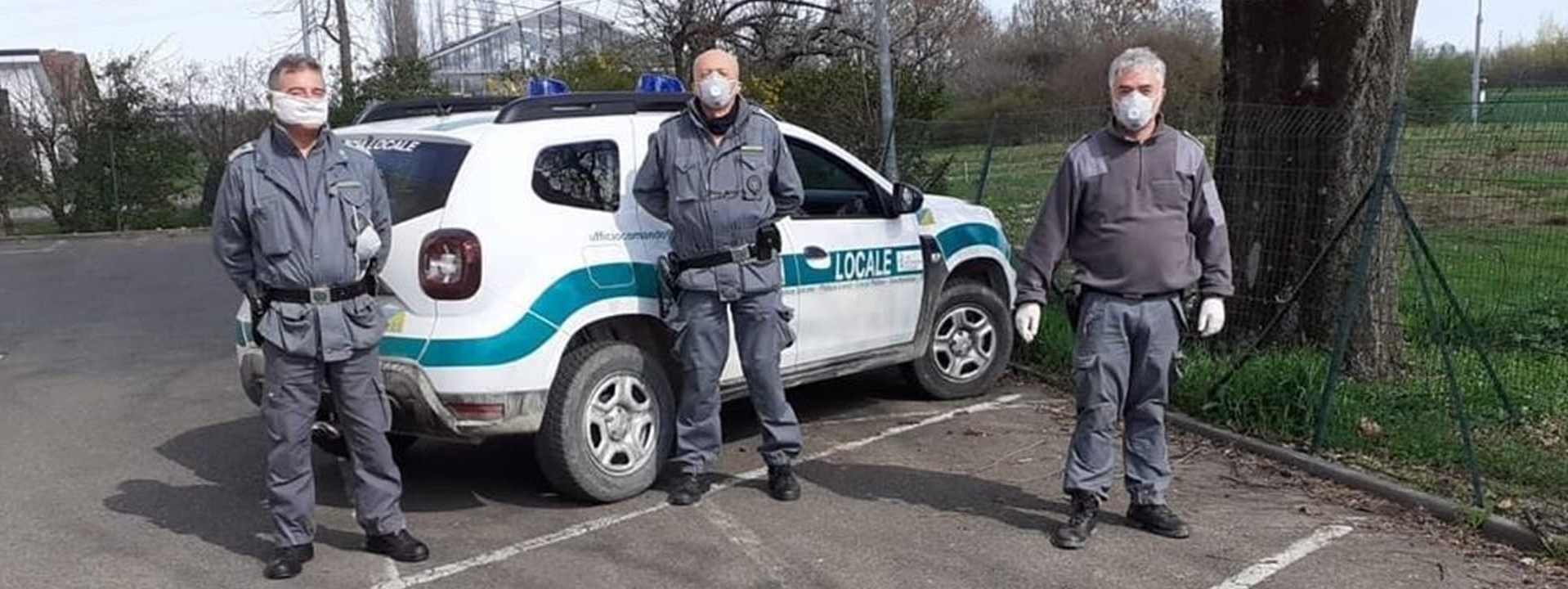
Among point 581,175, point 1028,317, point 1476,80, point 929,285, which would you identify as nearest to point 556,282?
point 581,175

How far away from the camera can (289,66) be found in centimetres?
446

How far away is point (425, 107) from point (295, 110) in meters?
1.76

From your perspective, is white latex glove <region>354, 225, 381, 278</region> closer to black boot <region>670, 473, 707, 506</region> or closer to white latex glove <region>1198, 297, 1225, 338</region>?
black boot <region>670, 473, 707, 506</region>

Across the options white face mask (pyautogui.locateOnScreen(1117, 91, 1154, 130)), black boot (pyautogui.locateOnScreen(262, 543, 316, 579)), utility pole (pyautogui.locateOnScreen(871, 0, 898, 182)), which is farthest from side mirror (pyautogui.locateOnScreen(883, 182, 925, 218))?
utility pole (pyautogui.locateOnScreen(871, 0, 898, 182))

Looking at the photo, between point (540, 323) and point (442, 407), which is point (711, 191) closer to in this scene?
point (540, 323)

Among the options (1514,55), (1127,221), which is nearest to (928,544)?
(1127,221)

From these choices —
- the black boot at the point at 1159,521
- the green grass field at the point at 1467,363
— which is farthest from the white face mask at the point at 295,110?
the green grass field at the point at 1467,363

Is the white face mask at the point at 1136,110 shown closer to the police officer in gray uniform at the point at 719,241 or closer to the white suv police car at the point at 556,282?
the police officer in gray uniform at the point at 719,241

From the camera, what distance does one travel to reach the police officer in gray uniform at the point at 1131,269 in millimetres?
4719

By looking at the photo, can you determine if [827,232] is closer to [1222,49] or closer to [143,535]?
[1222,49]

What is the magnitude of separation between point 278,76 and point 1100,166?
2845 millimetres

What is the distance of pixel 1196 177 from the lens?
4.75 m

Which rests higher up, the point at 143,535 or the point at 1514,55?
the point at 1514,55

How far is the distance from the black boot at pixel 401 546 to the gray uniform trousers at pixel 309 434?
3cm
